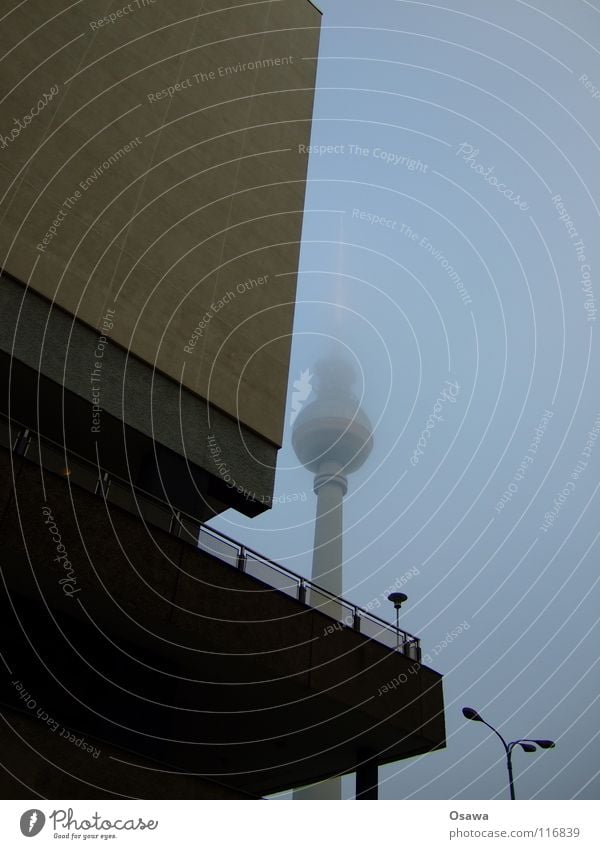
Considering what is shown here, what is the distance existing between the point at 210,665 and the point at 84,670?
270cm

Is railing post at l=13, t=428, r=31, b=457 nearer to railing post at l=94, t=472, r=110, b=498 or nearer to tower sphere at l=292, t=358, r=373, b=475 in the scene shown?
railing post at l=94, t=472, r=110, b=498

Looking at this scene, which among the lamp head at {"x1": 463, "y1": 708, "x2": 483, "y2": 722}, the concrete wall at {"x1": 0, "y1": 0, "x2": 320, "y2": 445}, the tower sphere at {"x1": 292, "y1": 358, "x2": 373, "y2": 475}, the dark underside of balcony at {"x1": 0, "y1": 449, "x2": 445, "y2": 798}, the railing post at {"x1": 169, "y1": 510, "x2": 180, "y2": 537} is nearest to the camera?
the dark underside of balcony at {"x1": 0, "y1": 449, "x2": 445, "y2": 798}

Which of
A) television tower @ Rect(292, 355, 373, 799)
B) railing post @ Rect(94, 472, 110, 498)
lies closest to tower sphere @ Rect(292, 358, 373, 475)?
television tower @ Rect(292, 355, 373, 799)

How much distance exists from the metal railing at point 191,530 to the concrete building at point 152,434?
0.20 feet

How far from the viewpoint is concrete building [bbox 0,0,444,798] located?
14.1 meters

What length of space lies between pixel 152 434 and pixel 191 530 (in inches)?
116

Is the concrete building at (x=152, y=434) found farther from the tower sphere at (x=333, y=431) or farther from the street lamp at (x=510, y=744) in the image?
the tower sphere at (x=333, y=431)

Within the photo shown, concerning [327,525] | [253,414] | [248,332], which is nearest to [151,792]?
[253,414]

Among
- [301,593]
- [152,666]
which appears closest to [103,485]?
[152,666]

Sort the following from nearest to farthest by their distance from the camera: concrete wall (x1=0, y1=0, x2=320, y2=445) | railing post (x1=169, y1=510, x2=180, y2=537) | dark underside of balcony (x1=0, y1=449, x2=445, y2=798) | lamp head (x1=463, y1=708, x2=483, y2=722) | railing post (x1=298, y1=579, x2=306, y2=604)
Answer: dark underside of balcony (x1=0, y1=449, x2=445, y2=798), railing post (x1=169, y1=510, x2=180, y2=537), railing post (x1=298, y1=579, x2=306, y2=604), concrete wall (x1=0, y1=0, x2=320, y2=445), lamp head (x1=463, y1=708, x2=483, y2=722)

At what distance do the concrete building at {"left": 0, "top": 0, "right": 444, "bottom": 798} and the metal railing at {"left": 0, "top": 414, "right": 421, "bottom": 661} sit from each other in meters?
0.06

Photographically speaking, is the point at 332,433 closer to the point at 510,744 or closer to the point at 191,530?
the point at 510,744

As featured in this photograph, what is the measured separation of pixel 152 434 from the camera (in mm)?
18062

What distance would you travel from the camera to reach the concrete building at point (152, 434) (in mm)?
14055
